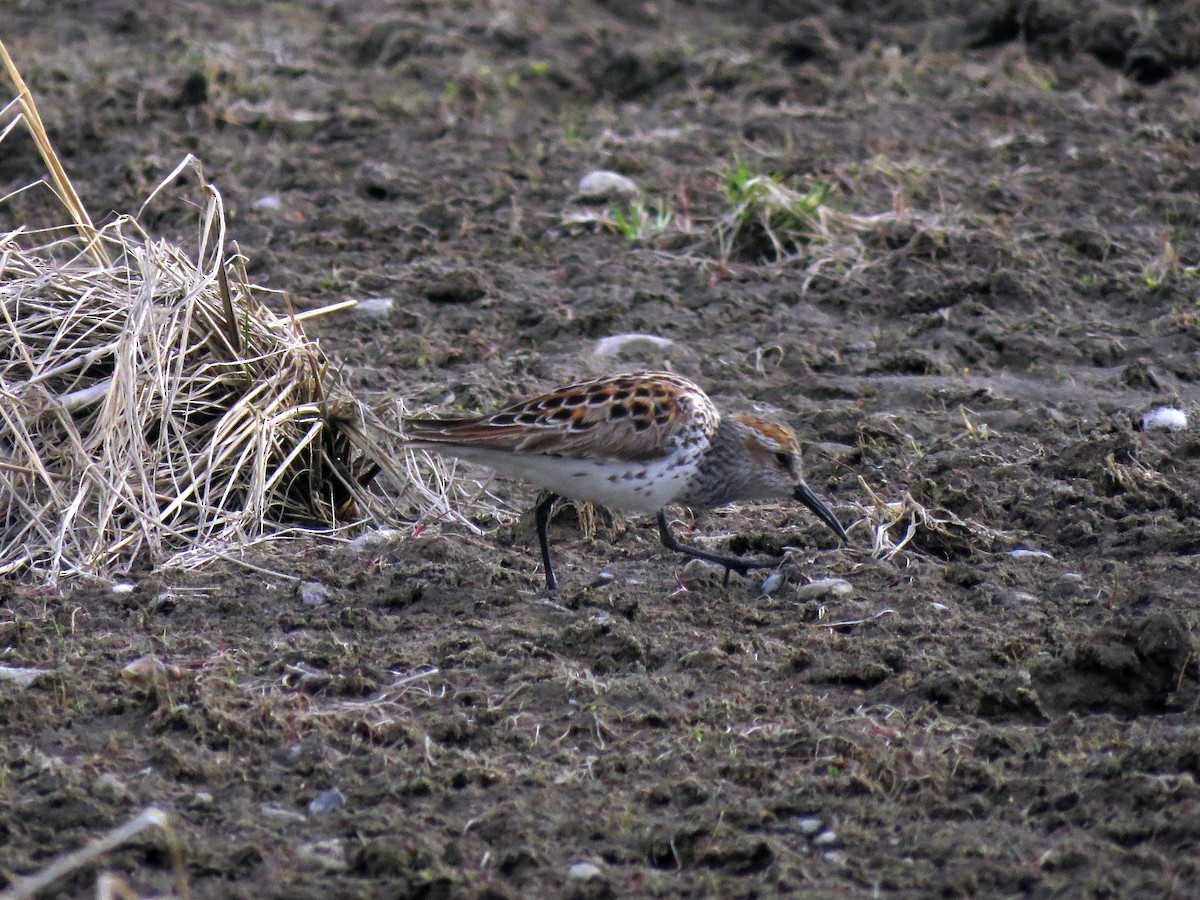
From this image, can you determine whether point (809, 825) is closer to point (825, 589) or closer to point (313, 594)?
point (825, 589)

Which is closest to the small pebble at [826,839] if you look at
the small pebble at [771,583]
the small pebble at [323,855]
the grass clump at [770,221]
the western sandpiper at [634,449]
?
the small pebble at [323,855]

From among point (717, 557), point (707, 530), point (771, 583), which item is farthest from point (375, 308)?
point (771, 583)

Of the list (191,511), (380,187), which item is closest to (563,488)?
(191,511)

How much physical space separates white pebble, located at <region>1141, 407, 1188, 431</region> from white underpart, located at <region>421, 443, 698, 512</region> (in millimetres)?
2158

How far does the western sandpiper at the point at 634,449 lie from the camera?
5.79 metres

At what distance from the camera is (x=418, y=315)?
8.34 m

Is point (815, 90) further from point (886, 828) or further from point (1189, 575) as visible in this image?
point (886, 828)

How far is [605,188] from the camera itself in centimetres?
970

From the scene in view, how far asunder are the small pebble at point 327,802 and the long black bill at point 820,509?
2.34m

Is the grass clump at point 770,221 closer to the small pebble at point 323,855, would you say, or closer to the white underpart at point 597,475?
the white underpart at point 597,475

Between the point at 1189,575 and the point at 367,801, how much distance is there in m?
2.87

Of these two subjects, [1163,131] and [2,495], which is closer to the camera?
[2,495]

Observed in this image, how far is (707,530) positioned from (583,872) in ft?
8.95

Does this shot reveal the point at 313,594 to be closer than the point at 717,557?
Yes
